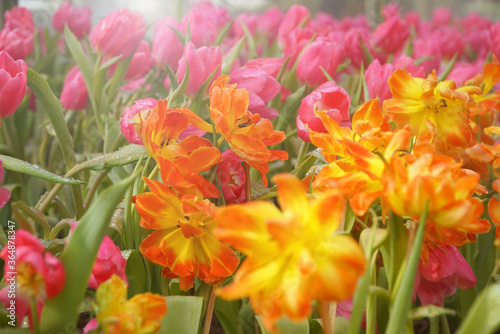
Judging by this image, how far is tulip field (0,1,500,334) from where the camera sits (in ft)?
0.80

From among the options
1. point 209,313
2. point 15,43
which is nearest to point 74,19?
point 15,43

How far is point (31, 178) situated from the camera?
0.72 metres

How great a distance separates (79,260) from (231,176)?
0.18 metres

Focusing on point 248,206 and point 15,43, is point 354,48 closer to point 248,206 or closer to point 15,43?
point 15,43

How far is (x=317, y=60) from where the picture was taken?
0.65 meters

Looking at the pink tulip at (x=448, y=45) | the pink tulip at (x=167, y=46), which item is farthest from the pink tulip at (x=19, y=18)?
the pink tulip at (x=448, y=45)

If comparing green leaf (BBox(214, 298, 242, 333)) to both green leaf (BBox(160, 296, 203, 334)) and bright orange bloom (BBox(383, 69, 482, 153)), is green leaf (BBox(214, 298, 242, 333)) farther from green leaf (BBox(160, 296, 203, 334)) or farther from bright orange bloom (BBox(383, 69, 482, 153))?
bright orange bloom (BBox(383, 69, 482, 153))

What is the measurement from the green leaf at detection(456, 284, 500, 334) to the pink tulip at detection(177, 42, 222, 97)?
1.03ft

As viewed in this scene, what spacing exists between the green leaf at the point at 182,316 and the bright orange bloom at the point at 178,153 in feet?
0.25

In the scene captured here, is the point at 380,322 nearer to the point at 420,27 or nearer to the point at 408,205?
the point at 408,205

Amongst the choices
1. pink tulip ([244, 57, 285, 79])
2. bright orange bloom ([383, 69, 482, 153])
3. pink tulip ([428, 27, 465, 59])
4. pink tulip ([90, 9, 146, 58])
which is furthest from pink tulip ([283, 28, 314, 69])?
pink tulip ([428, 27, 465, 59])

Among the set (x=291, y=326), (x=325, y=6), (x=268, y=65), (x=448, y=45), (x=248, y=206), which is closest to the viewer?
(x=248, y=206)

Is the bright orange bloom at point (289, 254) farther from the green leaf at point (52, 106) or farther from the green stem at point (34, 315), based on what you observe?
the green leaf at point (52, 106)

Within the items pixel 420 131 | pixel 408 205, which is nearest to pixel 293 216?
pixel 408 205
